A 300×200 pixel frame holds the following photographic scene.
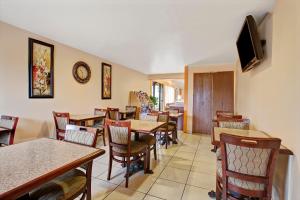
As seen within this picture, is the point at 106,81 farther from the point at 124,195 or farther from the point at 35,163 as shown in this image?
the point at 35,163

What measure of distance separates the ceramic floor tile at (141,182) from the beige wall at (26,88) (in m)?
2.22

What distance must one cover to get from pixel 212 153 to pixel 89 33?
138 inches

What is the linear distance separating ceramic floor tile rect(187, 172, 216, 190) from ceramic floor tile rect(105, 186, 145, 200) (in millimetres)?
745

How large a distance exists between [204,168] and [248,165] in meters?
1.57

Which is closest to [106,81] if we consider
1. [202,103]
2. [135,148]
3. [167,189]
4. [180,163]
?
[202,103]

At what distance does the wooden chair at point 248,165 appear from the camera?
1249mm

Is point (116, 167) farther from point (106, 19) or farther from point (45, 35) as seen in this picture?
point (45, 35)

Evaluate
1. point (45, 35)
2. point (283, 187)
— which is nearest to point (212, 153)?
point (283, 187)

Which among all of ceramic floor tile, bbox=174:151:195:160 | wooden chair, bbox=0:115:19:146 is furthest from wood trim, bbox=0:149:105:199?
ceramic floor tile, bbox=174:151:195:160

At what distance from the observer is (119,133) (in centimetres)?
217

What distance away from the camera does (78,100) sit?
162 inches

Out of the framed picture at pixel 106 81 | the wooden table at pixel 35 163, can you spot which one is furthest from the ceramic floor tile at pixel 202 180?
the framed picture at pixel 106 81

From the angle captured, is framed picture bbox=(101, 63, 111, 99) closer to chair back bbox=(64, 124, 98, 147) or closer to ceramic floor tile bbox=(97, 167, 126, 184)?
ceramic floor tile bbox=(97, 167, 126, 184)

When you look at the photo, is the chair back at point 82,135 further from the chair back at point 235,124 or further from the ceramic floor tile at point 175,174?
the chair back at point 235,124
